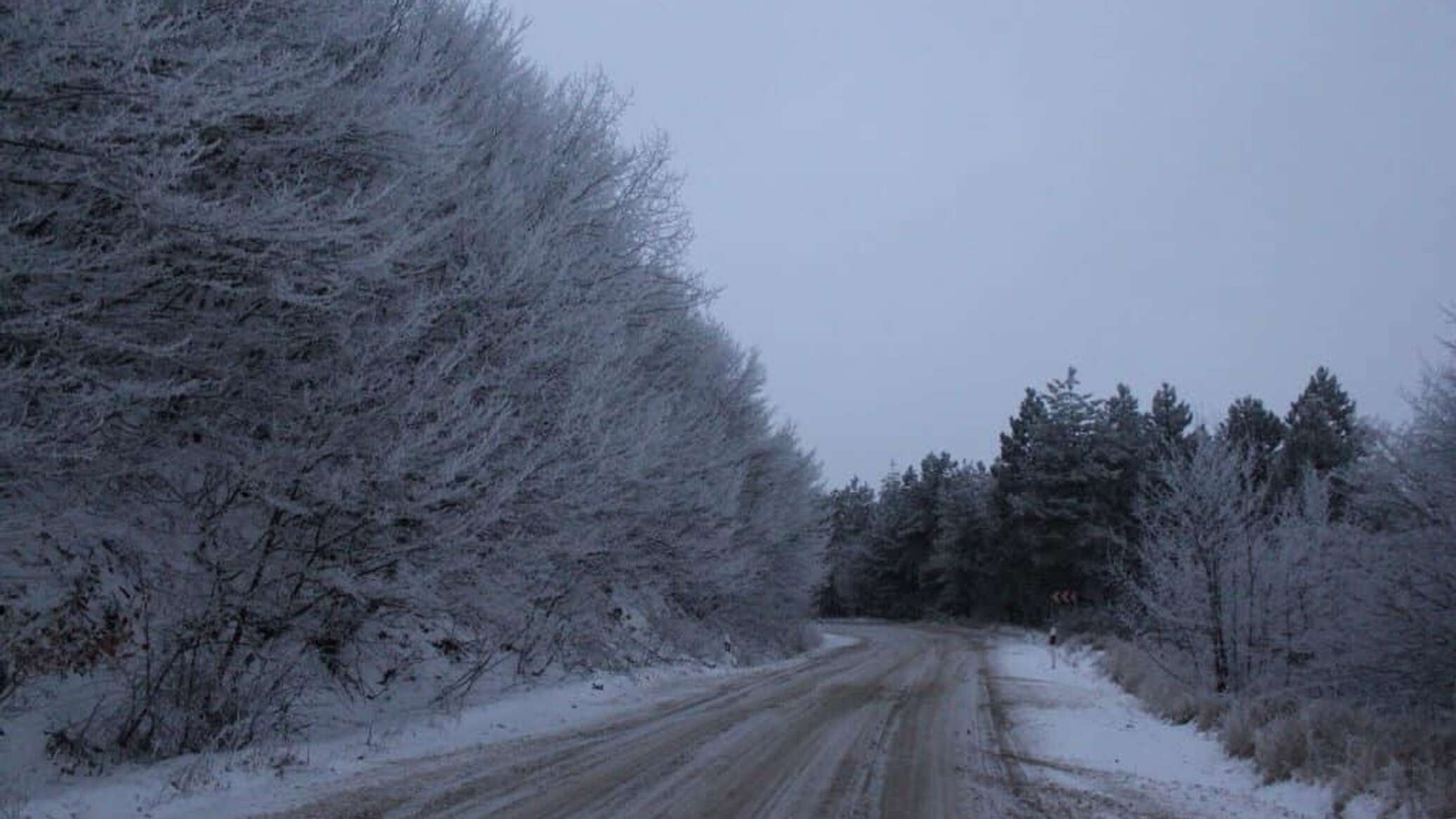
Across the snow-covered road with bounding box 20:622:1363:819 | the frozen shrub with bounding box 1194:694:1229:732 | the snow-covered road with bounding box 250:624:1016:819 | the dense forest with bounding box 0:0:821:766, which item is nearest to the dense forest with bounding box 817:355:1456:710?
the frozen shrub with bounding box 1194:694:1229:732

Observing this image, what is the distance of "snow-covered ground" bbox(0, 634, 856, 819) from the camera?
277 inches

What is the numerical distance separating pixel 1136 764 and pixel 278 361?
32.9ft

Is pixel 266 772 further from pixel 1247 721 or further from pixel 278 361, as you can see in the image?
pixel 1247 721

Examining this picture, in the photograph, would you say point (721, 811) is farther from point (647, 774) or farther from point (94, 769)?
point (94, 769)

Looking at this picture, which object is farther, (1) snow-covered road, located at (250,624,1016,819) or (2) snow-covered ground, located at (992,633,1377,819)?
(2) snow-covered ground, located at (992,633,1377,819)

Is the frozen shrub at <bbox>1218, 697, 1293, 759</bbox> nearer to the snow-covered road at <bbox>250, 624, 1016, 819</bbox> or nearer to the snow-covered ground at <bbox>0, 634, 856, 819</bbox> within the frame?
the snow-covered road at <bbox>250, 624, 1016, 819</bbox>

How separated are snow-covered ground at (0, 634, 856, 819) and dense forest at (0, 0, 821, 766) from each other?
0.51 m

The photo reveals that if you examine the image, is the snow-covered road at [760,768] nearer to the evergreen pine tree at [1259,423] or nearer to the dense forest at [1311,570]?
the dense forest at [1311,570]

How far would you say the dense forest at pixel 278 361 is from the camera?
7.51 m

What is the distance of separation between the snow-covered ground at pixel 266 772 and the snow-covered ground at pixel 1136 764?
582 cm

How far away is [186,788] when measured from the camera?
750 centimetres

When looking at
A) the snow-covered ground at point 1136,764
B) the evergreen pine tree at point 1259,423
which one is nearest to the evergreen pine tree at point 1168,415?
the evergreen pine tree at point 1259,423

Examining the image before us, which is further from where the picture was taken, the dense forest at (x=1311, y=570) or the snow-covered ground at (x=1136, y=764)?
the dense forest at (x=1311, y=570)

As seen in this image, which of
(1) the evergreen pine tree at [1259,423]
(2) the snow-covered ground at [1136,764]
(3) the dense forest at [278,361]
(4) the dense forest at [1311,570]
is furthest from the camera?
(1) the evergreen pine tree at [1259,423]
